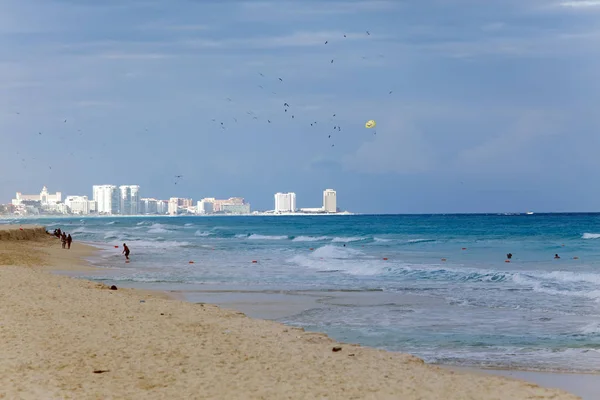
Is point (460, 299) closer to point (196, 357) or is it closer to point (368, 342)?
point (368, 342)

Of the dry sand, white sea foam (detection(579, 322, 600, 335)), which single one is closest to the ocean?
white sea foam (detection(579, 322, 600, 335))

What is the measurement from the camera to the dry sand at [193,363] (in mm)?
7941

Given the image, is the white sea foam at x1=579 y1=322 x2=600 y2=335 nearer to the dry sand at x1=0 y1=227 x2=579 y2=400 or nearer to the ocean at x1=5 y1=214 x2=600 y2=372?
the ocean at x1=5 y1=214 x2=600 y2=372

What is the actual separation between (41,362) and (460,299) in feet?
38.5

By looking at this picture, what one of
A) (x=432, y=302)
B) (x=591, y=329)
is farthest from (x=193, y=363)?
(x=432, y=302)

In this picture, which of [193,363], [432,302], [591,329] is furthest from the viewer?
[432,302]

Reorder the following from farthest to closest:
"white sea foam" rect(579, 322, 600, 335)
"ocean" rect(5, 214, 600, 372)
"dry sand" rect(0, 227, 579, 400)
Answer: "white sea foam" rect(579, 322, 600, 335)
"ocean" rect(5, 214, 600, 372)
"dry sand" rect(0, 227, 579, 400)

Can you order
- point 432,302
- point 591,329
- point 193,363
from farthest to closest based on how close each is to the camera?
point 432,302 → point 591,329 → point 193,363

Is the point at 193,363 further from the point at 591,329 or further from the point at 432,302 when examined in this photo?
the point at 432,302

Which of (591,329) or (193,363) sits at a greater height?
(193,363)

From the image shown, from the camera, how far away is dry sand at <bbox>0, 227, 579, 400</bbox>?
794cm

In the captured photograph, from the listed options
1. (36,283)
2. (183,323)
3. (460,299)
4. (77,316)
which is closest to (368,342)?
(183,323)

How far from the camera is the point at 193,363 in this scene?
925 cm

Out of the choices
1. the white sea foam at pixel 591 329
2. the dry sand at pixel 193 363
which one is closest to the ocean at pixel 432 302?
the white sea foam at pixel 591 329
